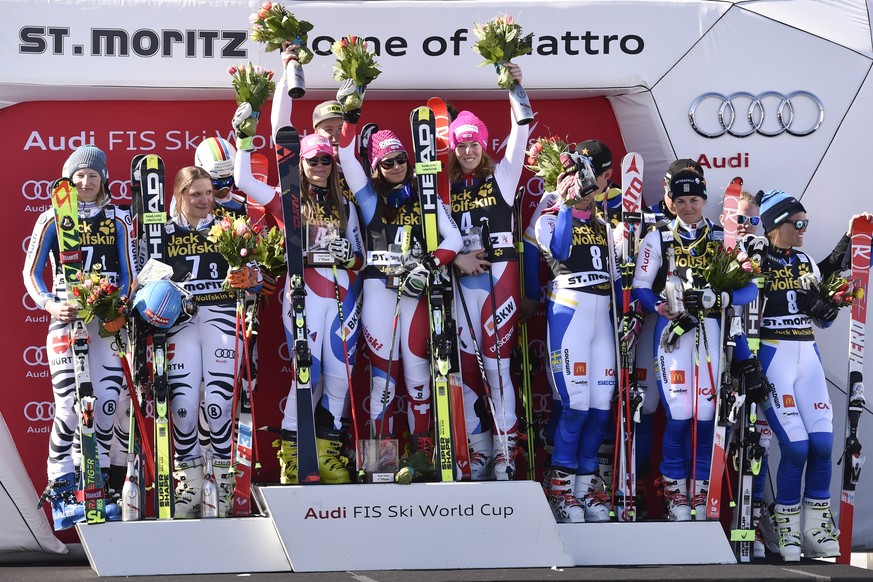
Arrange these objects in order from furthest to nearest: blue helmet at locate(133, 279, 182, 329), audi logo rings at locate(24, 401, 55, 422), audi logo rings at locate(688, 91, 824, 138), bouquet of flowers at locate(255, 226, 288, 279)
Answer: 1. audi logo rings at locate(688, 91, 824, 138)
2. audi logo rings at locate(24, 401, 55, 422)
3. bouquet of flowers at locate(255, 226, 288, 279)
4. blue helmet at locate(133, 279, 182, 329)

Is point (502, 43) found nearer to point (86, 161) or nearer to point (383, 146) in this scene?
point (383, 146)

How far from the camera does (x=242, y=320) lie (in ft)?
20.9

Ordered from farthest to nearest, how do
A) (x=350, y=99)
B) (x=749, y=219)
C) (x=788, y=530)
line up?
(x=749, y=219)
(x=788, y=530)
(x=350, y=99)

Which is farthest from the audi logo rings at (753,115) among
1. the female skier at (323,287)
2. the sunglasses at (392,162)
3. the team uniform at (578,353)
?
the female skier at (323,287)

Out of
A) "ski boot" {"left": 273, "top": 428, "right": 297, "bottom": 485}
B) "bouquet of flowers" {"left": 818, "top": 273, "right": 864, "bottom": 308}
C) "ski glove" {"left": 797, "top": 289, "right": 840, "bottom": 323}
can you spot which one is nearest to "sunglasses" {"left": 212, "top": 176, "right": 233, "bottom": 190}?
"ski boot" {"left": 273, "top": 428, "right": 297, "bottom": 485}

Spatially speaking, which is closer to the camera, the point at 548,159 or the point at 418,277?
the point at 418,277

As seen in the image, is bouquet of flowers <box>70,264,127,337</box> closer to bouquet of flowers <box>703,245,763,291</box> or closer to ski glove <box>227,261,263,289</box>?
ski glove <box>227,261,263,289</box>

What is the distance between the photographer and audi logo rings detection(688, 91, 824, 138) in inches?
286

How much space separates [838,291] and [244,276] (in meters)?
3.35

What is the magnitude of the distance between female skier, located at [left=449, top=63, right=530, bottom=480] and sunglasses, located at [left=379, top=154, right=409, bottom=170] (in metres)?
0.28

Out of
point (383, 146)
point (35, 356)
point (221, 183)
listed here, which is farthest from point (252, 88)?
point (35, 356)

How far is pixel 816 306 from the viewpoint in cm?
670

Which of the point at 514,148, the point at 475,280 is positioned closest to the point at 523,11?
the point at 514,148

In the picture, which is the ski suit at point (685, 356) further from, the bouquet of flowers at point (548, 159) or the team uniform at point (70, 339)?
the team uniform at point (70, 339)
